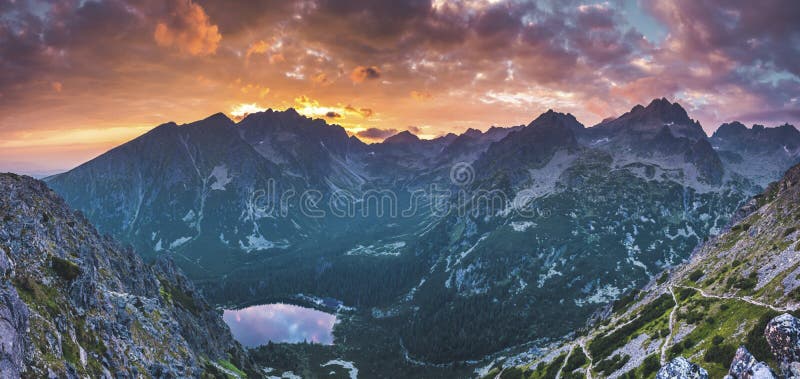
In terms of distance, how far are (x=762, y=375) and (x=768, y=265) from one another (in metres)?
49.1

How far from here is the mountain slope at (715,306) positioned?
2549 inches

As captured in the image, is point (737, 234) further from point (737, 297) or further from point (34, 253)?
point (34, 253)

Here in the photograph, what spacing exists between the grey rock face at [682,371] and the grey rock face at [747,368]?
3060 millimetres

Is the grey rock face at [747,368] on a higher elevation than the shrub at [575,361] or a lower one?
higher

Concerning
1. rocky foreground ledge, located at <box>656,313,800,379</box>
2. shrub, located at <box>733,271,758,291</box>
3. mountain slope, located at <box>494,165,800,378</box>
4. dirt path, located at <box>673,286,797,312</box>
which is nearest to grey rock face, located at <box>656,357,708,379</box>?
rocky foreground ledge, located at <box>656,313,800,379</box>

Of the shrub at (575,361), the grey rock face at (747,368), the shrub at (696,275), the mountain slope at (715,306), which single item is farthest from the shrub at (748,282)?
the shrub at (575,361)

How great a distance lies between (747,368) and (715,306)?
119ft

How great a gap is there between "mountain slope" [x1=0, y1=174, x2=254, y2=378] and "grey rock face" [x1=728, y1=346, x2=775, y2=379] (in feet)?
256

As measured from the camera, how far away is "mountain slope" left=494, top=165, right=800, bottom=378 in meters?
64.8

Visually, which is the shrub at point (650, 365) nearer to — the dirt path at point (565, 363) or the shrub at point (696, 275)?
the dirt path at point (565, 363)

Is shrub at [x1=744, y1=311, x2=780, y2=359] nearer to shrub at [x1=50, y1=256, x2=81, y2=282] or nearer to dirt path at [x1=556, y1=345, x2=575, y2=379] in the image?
dirt path at [x1=556, y1=345, x2=575, y2=379]

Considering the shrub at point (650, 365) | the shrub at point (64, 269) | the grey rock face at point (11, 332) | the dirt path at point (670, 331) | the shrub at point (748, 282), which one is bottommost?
the shrub at point (650, 365)

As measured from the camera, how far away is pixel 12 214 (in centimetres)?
7194

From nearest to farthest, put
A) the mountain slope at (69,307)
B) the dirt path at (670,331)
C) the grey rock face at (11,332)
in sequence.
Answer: the grey rock face at (11,332), the mountain slope at (69,307), the dirt path at (670,331)
